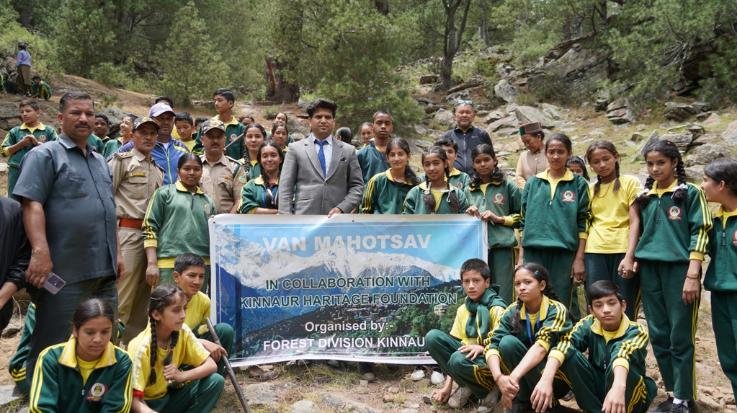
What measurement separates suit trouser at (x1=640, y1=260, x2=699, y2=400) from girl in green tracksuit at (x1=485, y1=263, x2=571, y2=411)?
80cm

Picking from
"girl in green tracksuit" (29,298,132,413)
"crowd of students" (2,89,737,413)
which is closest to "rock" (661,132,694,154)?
"crowd of students" (2,89,737,413)

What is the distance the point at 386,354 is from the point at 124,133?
4.47 m

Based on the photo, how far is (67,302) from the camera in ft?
12.1

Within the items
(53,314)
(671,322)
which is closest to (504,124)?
(671,322)

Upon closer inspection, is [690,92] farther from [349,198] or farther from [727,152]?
[349,198]

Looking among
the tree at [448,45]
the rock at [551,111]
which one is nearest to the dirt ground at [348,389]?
the rock at [551,111]

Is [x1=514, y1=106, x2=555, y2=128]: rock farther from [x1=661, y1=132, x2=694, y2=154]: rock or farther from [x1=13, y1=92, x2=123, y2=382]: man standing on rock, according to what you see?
[x1=13, y1=92, x2=123, y2=382]: man standing on rock

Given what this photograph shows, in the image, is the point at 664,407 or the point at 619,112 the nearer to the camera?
the point at 664,407

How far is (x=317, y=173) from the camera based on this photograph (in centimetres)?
521

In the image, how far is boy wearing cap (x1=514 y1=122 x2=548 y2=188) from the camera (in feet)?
20.3

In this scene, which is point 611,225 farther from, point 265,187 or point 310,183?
point 265,187

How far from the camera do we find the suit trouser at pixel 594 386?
3729 millimetres

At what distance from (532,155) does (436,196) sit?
61.7 inches

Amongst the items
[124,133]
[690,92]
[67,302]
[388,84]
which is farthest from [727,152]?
[67,302]
